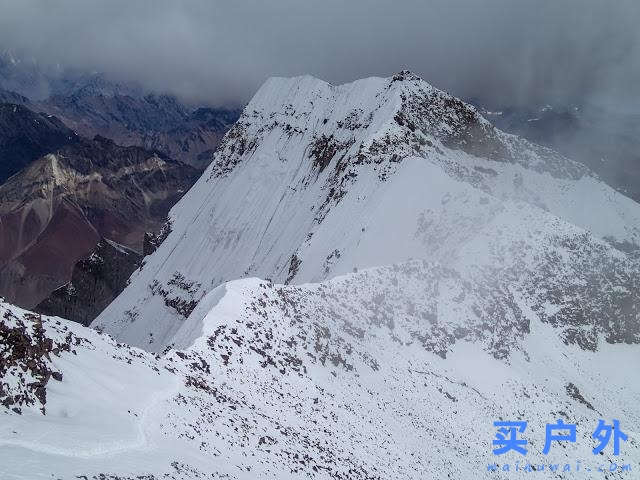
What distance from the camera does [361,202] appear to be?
201 feet

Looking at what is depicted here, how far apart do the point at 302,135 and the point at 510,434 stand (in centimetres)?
6401

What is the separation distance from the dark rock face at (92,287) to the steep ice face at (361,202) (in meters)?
56.6

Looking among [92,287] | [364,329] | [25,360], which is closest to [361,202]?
[364,329]

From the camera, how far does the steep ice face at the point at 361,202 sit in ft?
177

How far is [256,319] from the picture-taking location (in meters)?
30.6

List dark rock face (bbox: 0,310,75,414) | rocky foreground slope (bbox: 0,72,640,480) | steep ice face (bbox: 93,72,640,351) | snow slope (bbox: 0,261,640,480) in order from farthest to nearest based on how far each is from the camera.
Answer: steep ice face (bbox: 93,72,640,351)
rocky foreground slope (bbox: 0,72,640,480)
snow slope (bbox: 0,261,640,480)
dark rock face (bbox: 0,310,75,414)

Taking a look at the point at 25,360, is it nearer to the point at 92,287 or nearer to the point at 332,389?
the point at 332,389

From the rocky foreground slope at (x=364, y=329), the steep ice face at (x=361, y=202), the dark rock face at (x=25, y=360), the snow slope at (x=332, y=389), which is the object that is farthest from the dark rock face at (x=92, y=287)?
the dark rock face at (x=25, y=360)

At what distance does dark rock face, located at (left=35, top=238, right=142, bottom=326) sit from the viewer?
485 ft

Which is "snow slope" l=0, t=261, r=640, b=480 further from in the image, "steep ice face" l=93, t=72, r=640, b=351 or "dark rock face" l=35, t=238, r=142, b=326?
"dark rock face" l=35, t=238, r=142, b=326

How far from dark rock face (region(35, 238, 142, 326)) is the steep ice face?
5657cm

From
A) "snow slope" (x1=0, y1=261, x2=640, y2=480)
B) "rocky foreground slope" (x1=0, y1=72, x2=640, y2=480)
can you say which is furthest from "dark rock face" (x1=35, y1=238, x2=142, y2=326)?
"snow slope" (x1=0, y1=261, x2=640, y2=480)

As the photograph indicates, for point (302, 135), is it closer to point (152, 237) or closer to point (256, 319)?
point (152, 237)

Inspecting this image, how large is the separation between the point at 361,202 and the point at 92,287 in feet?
391
